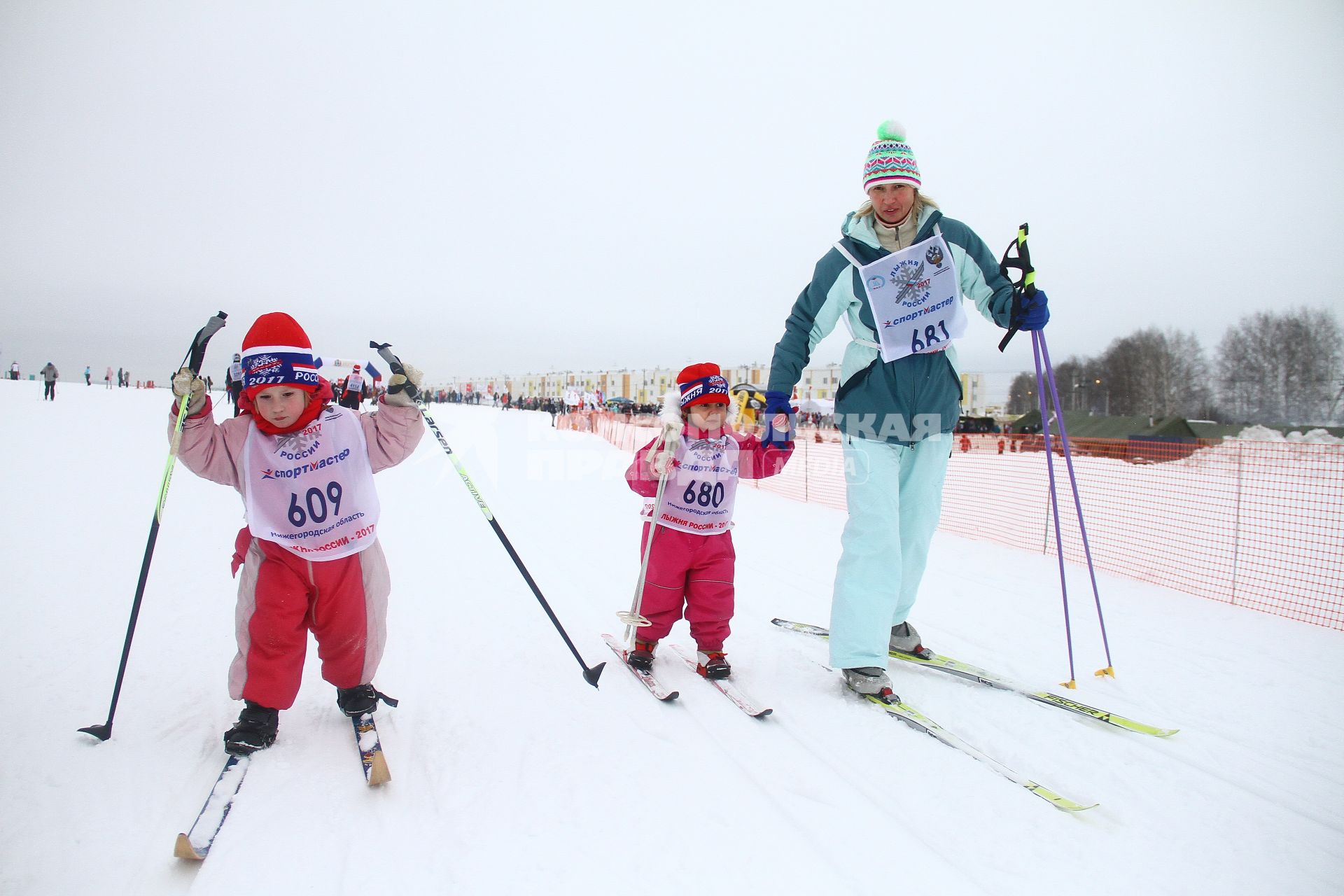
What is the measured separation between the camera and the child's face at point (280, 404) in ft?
7.59

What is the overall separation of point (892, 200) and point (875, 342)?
0.61 m

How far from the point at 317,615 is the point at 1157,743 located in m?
3.11

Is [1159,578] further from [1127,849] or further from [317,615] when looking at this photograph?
[317,615]

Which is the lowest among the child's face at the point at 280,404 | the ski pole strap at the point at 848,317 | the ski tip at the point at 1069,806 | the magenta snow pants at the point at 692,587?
the ski tip at the point at 1069,806

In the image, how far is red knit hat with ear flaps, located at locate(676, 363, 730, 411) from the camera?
325 cm

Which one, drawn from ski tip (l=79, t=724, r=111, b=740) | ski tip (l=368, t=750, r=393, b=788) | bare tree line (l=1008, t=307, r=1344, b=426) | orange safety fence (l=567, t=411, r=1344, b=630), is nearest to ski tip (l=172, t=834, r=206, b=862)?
ski tip (l=368, t=750, r=393, b=788)

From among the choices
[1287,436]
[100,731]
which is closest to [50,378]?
[100,731]

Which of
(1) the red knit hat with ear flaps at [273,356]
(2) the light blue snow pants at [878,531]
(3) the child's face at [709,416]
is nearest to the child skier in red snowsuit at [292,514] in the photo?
(1) the red knit hat with ear flaps at [273,356]

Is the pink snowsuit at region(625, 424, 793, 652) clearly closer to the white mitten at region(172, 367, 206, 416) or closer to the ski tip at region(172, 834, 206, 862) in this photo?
the white mitten at region(172, 367, 206, 416)

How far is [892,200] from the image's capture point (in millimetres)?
2893

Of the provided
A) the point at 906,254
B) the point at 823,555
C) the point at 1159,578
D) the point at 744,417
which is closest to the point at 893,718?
the point at 744,417

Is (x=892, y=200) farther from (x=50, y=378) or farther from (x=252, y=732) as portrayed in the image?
(x=50, y=378)

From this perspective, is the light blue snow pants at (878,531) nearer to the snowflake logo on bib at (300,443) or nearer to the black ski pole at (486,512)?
the black ski pole at (486,512)

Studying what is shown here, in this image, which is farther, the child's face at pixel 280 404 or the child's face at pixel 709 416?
the child's face at pixel 709 416
